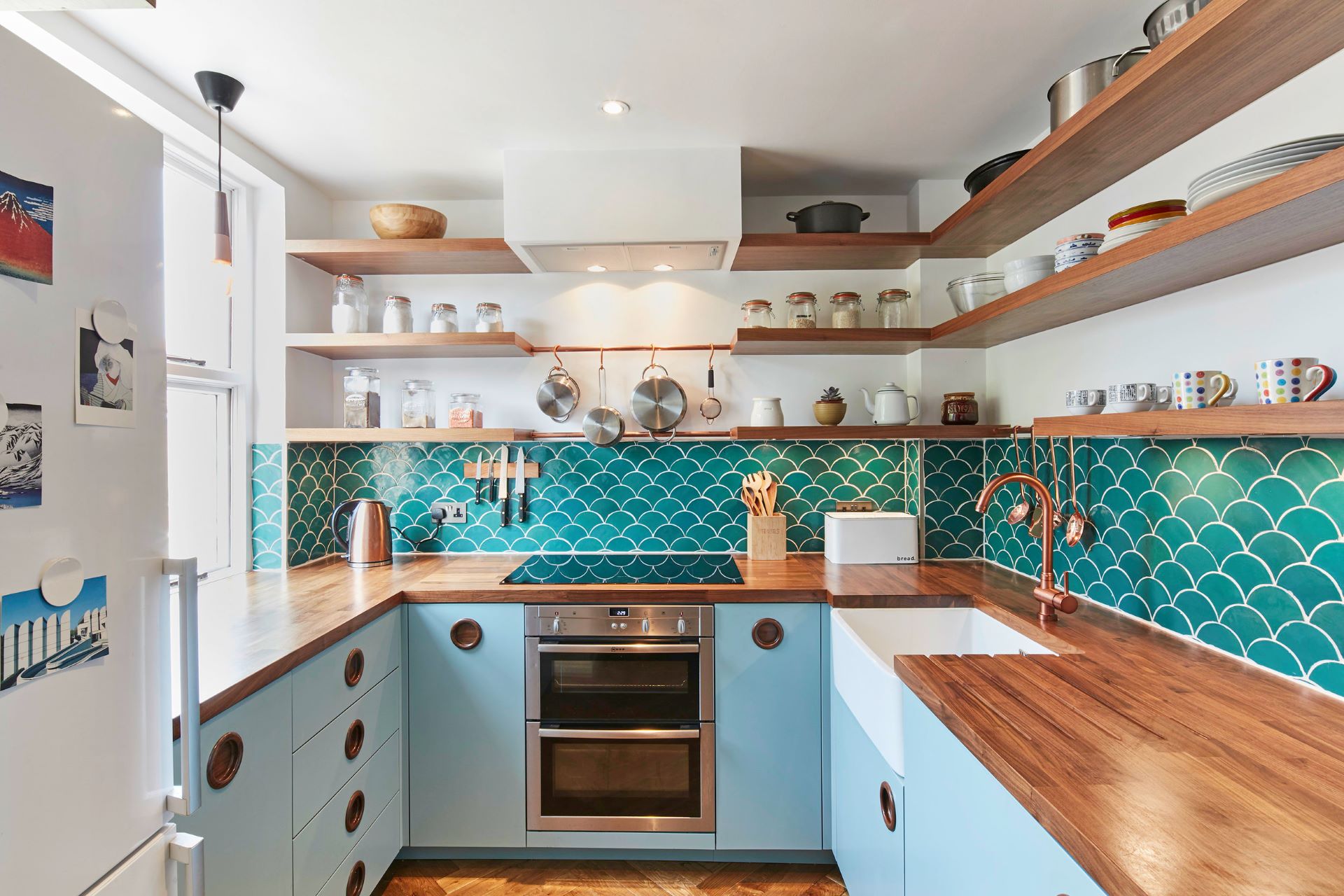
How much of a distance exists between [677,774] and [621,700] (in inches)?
11.9

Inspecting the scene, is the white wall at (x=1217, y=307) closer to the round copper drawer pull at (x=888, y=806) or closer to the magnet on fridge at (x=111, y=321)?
the round copper drawer pull at (x=888, y=806)

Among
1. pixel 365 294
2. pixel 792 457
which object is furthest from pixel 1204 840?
pixel 365 294

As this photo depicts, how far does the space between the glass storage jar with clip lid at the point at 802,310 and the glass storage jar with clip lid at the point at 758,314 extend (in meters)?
0.08

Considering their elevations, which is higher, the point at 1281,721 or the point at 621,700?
the point at 1281,721

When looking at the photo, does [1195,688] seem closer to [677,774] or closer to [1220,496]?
[1220,496]

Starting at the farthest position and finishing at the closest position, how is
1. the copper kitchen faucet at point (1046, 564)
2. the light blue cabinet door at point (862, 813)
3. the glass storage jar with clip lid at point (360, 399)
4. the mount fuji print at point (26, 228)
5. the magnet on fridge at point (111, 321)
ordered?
the glass storage jar with clip lid at point (360, 399)
the copper kitchen faucet at point (1046, 564)
the light blue cabinet door at point (862, 813)
the magnet on fridge at point (111, 321)
the mount fuji print at point (26, 228)

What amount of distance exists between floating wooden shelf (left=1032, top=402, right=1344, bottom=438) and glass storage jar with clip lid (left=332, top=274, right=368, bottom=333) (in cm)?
245

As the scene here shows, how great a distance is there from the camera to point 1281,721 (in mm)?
1104

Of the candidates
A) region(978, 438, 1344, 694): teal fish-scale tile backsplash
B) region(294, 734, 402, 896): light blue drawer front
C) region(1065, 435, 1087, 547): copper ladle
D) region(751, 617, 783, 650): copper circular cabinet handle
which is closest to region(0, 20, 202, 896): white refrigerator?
region(294, 734, 402, 896): light blue drawer front

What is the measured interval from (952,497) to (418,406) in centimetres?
217

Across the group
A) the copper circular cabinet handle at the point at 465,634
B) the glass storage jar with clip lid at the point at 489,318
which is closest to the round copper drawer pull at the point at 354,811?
the copper circular cabinet handle at the point at 465,634

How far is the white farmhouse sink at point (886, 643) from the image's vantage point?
162 centimetres

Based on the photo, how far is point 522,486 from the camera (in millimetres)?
2738

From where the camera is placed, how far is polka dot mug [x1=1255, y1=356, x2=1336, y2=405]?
1.07m
